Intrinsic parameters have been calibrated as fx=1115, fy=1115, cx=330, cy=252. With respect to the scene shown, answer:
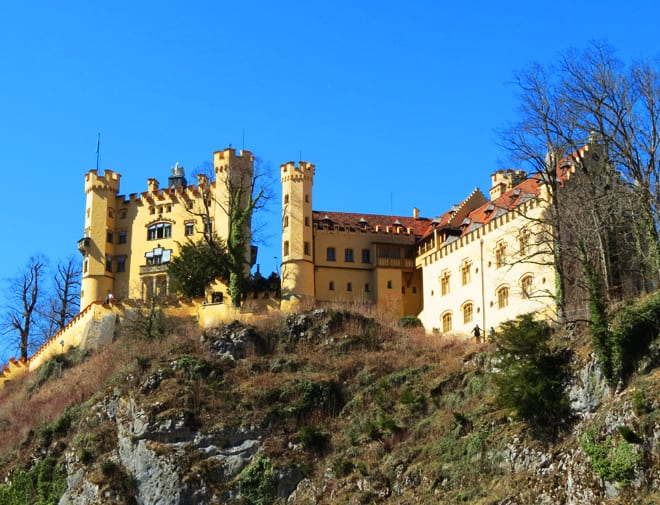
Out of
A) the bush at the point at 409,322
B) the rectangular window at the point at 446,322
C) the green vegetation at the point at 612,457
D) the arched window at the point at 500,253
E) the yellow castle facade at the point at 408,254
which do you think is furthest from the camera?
the bush at the point at 409,322

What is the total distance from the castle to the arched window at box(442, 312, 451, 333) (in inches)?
2.3

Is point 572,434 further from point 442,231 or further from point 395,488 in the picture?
point 442,231

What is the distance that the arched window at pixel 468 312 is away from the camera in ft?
203

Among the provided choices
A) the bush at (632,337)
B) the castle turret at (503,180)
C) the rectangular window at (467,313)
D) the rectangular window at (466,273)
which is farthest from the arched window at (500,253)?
the bush at (632,337)

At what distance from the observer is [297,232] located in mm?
70562

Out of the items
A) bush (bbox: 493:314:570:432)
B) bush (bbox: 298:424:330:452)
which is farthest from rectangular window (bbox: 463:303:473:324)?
bush (bbox: 493:314:570:432)

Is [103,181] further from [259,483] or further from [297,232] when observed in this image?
[259,483]

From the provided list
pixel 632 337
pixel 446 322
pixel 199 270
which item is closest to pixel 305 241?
pixel 199 270

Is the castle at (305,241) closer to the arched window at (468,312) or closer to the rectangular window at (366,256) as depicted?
the rectangular window at (366,256)

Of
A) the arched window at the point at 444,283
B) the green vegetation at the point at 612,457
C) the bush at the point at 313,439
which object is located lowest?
the green vegetation at the point at 612,457

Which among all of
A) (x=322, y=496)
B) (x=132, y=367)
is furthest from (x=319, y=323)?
(x=322, y=496)

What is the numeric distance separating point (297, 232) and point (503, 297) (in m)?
16.3

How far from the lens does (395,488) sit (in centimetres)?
4166

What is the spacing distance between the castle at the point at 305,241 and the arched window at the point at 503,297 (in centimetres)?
442
